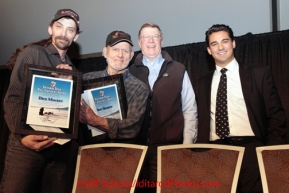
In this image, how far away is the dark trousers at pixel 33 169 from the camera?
171cm

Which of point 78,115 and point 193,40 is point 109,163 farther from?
point 193,40

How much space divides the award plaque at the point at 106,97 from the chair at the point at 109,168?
1.04ft

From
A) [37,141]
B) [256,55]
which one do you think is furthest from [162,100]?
[256,55]

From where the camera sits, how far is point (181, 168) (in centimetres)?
150

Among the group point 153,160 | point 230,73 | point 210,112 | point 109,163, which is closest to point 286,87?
point 230,73

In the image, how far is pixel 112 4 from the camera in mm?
3975

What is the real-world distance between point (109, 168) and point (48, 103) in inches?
20.5

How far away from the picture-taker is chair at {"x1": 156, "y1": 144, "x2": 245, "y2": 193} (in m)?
1.39

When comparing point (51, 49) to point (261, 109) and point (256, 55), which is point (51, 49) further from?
point (256, 55)

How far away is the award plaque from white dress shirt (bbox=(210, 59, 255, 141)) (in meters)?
0.78

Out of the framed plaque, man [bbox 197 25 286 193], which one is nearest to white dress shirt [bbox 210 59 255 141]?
man [bbox 197 25 286 193]

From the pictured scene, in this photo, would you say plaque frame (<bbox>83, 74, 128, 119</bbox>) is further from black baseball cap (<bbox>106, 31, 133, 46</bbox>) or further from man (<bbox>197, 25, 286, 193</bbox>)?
man (<bbox>197, 25, 286, 193</bbox>)

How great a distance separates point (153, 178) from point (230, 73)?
1040 mm

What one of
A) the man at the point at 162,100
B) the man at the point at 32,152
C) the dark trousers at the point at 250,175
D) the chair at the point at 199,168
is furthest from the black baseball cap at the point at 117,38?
the dark trousers at the point at 250,175
